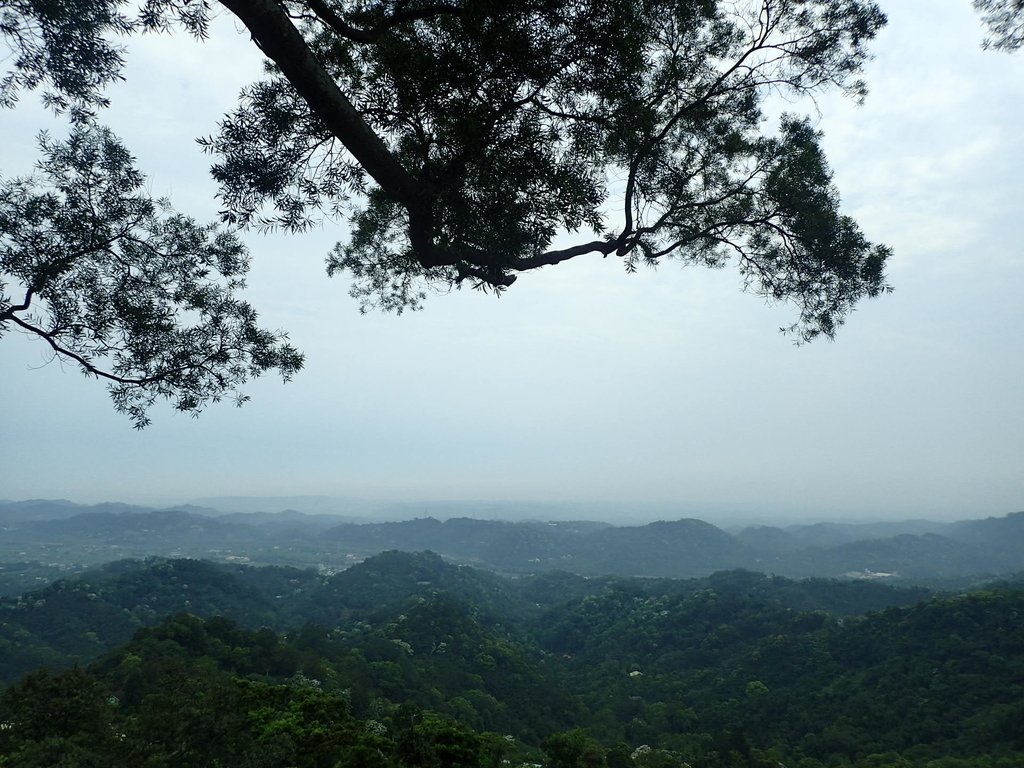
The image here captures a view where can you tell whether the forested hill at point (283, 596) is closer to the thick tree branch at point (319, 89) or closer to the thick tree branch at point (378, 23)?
the thick tree branch at point (319, 89)

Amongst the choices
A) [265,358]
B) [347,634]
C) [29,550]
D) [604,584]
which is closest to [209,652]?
[347,634]

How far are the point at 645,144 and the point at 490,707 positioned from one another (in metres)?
48.3

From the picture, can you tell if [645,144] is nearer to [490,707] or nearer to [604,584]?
[490,707]

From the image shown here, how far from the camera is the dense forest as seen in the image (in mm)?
7723

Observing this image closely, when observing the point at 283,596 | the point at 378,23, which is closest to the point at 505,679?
the point at 378,23

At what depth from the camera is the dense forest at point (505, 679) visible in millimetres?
7723

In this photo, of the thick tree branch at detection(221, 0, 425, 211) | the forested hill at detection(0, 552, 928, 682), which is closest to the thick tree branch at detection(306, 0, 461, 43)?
the thick tree branch at detection(221, 0, 425, 211)

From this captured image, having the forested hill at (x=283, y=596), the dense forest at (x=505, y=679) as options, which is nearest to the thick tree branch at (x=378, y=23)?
the dense forest at (x=505, y=679)

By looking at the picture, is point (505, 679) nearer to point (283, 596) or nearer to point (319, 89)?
point (319, 89)

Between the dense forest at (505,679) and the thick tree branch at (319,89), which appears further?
the dense forest at (505,679)

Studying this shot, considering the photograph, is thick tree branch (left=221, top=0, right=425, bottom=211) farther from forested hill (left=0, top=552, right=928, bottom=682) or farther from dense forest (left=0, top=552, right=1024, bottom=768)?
forested hill (left=0, top=552, right=928, bottom=682)

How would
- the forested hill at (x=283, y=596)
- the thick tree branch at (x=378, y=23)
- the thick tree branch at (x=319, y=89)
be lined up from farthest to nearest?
the forested hill at (x=283, y=596)
the thick tree branch at (x=378, y=23)
the thick tree branch at (x=319, y=89)

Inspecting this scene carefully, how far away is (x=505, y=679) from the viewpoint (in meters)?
52.3

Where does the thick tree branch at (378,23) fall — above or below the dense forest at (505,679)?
above
